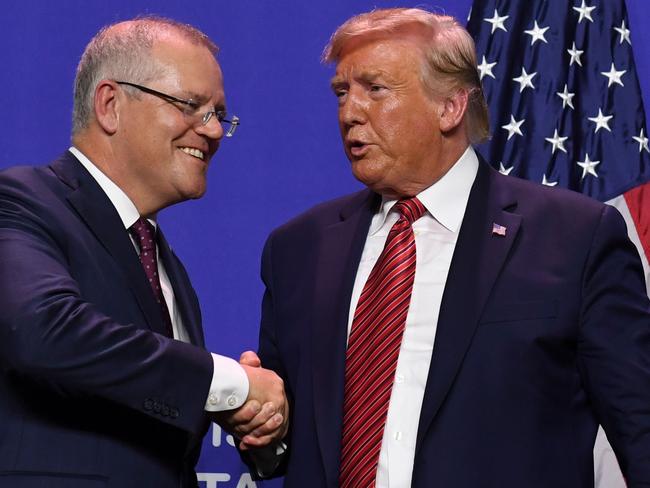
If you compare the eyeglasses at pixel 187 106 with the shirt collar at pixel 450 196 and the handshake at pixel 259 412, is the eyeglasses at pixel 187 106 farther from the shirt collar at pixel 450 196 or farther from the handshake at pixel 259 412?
the handshake at pixel 259 412

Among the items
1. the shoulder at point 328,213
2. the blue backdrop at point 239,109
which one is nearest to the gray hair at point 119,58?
the shoulder at point 328,213

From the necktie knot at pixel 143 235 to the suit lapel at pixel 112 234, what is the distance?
0.38 ft

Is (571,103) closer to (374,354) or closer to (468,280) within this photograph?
(468,280)

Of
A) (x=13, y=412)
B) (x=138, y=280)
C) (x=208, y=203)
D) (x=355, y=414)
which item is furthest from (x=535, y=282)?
(x=208, y=203)

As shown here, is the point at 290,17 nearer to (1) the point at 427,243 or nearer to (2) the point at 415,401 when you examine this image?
(1) the point at 427,243

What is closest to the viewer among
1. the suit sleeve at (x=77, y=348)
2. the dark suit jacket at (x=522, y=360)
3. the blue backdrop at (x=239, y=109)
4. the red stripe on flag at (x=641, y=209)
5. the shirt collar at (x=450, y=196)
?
the suit sleeve at (x=77, y=348)

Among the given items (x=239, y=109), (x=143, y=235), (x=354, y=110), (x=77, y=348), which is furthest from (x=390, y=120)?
(x=239, y=109)

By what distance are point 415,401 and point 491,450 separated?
171mm

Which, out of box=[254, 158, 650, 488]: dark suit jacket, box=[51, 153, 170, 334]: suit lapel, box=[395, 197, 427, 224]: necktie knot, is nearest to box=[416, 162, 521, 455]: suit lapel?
box=[254, 158, 650, 488]: dark suit jacket

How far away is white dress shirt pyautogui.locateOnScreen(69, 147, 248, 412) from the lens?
209cm

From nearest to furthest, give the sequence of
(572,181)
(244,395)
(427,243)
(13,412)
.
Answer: (13,412) < (244,395) < (427,243) < (572,181)

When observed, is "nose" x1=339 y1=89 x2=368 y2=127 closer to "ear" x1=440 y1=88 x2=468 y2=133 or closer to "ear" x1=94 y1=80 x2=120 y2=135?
"ear" x1=440 y1=88 x2=468 y2=133

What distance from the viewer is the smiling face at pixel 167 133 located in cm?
240

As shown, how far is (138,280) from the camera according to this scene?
2.16 meters
